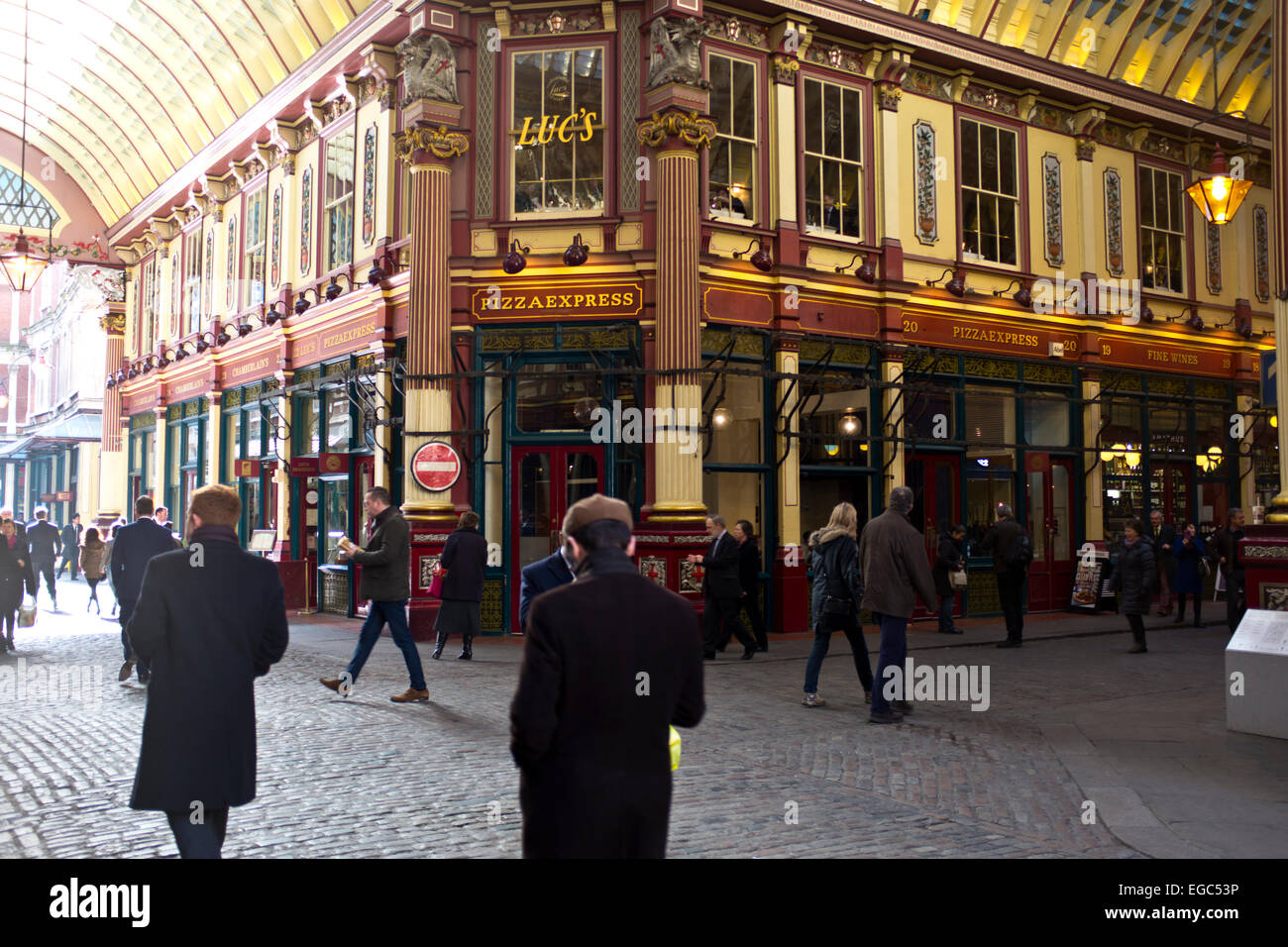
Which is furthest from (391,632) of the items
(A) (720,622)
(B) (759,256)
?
(B) (759,256)

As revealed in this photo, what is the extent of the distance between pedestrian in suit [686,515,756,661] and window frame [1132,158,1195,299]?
12.3 meters

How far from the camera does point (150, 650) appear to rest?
4.45 meters

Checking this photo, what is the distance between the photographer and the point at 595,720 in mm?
3389

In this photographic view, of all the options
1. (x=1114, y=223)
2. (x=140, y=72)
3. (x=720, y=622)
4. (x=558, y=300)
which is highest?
(x=140, y=72)

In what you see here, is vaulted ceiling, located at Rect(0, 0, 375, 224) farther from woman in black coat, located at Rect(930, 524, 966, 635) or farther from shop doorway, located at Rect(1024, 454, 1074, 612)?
shop doorway, located at Rect(1024, 454, 1074, 612)

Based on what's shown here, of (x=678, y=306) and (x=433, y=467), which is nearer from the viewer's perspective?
(x=678, y=306)

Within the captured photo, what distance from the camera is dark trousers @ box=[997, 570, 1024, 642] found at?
1475cm

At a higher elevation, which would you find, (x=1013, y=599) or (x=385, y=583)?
(x=385, y=583)

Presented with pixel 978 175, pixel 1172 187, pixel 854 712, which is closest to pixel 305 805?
pixel 854 712

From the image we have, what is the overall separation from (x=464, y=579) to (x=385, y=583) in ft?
9.02

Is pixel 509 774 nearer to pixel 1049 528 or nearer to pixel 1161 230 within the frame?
pixel 1049 528

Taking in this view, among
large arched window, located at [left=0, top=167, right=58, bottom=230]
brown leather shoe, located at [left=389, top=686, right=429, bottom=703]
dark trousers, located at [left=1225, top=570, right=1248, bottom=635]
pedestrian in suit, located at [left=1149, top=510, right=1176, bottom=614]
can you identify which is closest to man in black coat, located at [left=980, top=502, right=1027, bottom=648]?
dark trousers, located at [left=1225, top=570, right=1248, bottom=635]
